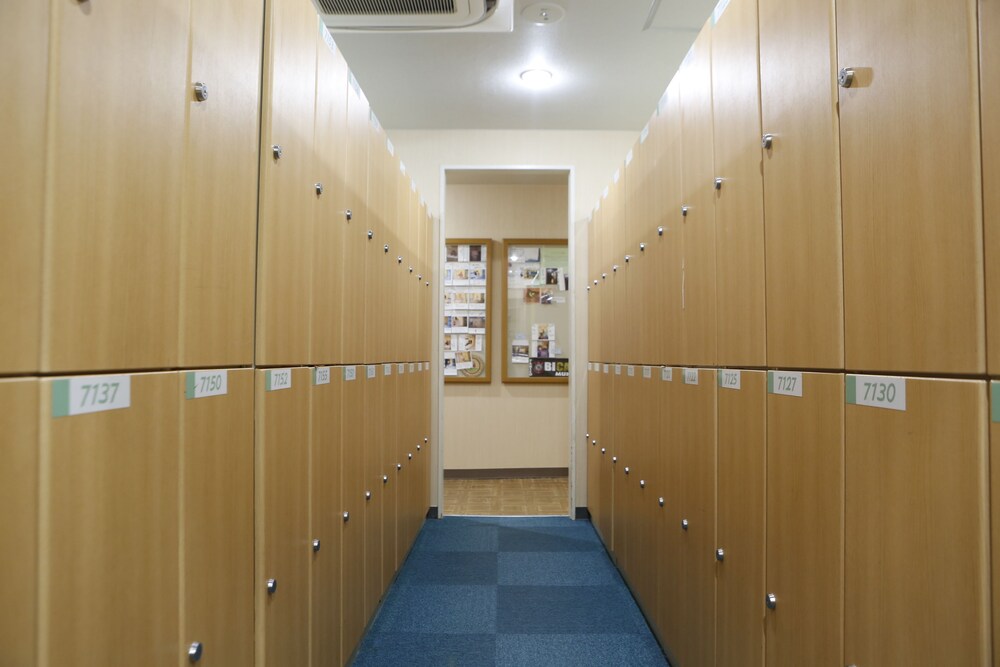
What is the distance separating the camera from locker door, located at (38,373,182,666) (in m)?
0.82

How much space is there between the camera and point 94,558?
908 mm

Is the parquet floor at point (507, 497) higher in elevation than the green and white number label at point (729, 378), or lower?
lower

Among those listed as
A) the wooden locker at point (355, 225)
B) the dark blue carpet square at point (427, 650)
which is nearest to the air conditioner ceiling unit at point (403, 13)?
the wooden locker at point (355, 225)

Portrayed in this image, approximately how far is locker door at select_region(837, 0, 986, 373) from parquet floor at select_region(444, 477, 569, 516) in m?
4.41

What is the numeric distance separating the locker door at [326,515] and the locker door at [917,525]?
1.50m

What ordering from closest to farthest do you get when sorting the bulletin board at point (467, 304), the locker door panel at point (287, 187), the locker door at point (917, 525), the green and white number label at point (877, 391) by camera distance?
the locker door at point (917, 525) < the green and white number label at point (877, 391) < the locker door panel at point (287, 187) < the bulletin board at point (467, 304)

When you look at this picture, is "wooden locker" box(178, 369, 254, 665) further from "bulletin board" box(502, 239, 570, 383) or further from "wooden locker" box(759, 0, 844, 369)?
"bulletin board" box(502, 239, 570, 383)

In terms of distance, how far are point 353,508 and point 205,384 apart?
1.33 meters

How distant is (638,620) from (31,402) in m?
2.92

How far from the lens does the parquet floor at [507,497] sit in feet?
17.4

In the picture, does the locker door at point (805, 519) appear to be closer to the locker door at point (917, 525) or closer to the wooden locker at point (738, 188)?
the locker door at point (917, 525)

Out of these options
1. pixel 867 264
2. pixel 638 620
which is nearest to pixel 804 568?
pixel 867 264

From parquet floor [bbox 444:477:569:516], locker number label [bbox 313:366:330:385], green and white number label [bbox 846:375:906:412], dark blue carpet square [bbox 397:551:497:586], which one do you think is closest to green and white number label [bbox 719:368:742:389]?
green and white number label [bbox 846:375:906:412]

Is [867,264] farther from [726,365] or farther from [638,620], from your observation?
[638,620]
